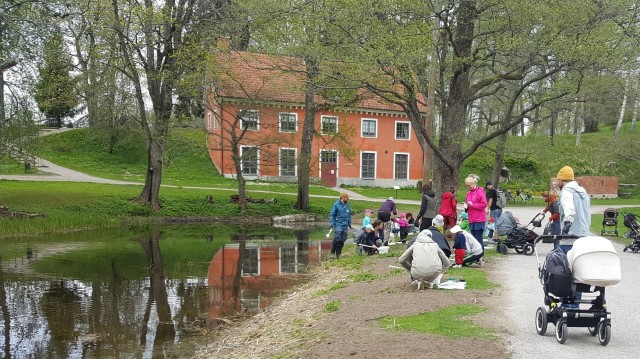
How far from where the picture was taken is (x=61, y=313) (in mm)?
10992

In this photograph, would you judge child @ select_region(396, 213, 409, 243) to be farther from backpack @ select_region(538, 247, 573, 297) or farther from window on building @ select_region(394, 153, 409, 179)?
window on building @ select_region(394, 153, 409, 179)

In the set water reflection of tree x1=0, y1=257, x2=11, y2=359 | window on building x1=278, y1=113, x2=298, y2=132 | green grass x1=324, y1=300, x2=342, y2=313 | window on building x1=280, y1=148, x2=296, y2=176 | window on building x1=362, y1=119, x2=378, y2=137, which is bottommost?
water reflection of tree x1=0, y1=257, x2=11, y2=359

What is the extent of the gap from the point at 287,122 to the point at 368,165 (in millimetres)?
15816

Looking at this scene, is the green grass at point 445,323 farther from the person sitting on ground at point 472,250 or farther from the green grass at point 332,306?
the person sitting on ground at point 472,250

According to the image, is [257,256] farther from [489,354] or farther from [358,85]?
[489,354]

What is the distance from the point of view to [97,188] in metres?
32.2

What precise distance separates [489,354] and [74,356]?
598 centimetres

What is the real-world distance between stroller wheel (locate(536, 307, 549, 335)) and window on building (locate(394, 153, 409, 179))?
1637 inches

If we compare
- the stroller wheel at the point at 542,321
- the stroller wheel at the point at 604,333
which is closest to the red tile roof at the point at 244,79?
the stroller wheel at the point at 542,321

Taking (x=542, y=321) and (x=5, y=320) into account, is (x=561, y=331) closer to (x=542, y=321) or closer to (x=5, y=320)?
(x=542, y=321)

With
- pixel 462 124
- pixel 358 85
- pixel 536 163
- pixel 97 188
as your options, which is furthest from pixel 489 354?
pixel 536 163

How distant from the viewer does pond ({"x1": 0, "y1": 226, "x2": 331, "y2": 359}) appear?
951 cm

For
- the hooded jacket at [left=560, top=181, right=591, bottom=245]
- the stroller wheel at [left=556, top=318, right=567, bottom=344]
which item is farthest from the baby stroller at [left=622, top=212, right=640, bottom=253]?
the stroller wheel at [left=556, top=318, right=567, bottom=344]

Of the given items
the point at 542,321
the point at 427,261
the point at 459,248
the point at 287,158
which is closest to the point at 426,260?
the point at 427,261
